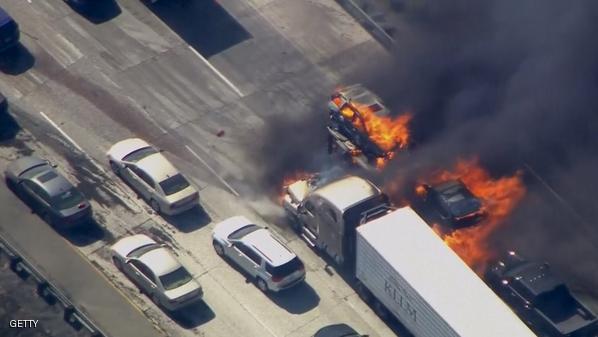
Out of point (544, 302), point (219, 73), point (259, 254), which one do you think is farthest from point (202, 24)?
point (544, 302)

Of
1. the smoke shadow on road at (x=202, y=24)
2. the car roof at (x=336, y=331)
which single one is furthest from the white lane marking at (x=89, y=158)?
the car roof at (x=336, y=331)

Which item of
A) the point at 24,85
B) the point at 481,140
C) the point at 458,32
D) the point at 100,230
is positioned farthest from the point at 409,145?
the point at 24,85

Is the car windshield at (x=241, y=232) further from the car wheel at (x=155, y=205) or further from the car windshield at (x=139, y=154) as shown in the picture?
the car windshield at (x=139, y=154)

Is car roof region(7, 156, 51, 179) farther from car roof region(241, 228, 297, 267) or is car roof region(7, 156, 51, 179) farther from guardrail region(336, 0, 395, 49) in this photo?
guardrail region(336, 0, 395, 49)

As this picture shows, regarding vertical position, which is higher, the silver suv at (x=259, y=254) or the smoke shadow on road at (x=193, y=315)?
the silver suv at (x=259, y=254)

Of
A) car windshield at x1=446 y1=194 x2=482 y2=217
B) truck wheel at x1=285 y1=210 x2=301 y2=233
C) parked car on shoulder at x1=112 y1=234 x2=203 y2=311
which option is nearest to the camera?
parked car on shoulder at x1=112 y1=234 x2=203 y2=311

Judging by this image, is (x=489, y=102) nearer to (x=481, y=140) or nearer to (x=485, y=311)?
(x=481, y=140)

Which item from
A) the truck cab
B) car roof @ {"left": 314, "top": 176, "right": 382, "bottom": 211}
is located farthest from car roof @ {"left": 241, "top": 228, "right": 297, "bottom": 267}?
car roof @ {"left": 314, "top": 176, "right": 382, "bottom": 211}
